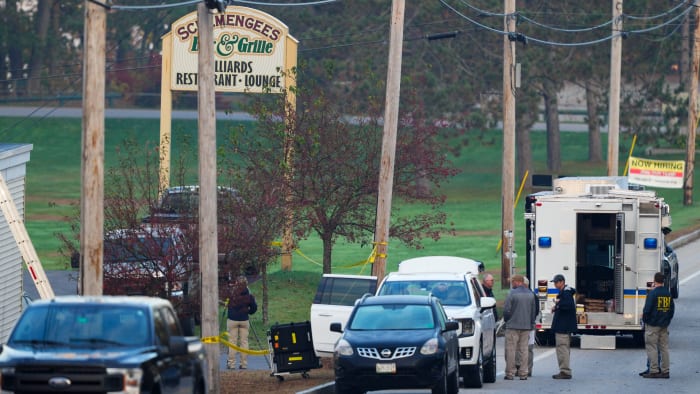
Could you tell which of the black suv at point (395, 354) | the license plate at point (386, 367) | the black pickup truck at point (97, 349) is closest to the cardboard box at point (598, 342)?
the black suv at point (395, 354)

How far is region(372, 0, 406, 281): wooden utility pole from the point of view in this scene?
2730cm

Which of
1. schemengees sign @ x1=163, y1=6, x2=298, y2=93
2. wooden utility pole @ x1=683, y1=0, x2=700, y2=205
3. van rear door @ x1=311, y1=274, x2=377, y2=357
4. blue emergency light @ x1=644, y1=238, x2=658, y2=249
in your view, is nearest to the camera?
van rear door @ x1=311, y1=274, x2=377, y2=357

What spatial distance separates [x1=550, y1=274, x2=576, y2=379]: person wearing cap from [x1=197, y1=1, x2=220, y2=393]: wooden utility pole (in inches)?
252

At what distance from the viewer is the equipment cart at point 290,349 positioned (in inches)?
884

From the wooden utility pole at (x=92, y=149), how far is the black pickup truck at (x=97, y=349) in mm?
2359

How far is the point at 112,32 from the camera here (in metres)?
91.8

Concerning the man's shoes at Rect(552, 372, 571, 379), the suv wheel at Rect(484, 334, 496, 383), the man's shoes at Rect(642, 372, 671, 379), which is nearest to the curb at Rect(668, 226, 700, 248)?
the man's shoes at Rect(642, 372, 671, 379)

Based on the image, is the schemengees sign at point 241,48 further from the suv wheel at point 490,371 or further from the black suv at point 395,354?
the black suv at point 395,354

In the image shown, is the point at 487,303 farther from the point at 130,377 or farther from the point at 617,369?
the point at 130,377

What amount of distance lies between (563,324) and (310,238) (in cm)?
2755

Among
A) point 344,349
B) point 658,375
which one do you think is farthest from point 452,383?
point 658,375

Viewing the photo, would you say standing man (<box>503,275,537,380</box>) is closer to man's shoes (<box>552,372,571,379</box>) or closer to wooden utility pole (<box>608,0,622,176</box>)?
man's shoes (<box>552,372,571,379</box>)

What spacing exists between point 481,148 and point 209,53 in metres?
69.5

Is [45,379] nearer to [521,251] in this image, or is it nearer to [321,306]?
[321,306]
